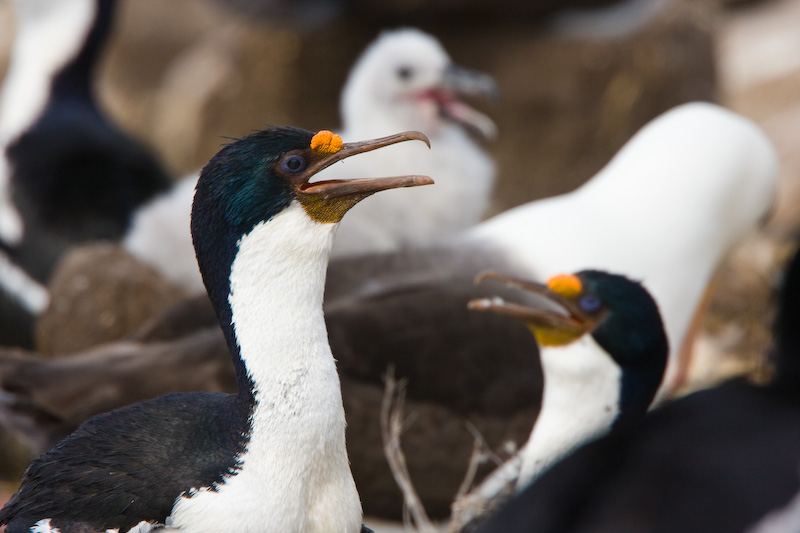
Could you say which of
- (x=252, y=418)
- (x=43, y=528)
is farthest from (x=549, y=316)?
(x=43, y=528)

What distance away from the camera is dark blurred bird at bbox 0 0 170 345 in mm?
5234

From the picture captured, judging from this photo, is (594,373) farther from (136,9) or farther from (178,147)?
A: (136,9)

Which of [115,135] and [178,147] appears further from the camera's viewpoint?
[178,147]

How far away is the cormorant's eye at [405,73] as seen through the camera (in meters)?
4.98

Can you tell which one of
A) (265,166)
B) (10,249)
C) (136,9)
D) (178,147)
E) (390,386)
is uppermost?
(136,9)

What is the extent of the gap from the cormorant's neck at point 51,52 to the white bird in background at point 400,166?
41.6 inches

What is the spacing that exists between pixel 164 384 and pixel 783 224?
5728 mm

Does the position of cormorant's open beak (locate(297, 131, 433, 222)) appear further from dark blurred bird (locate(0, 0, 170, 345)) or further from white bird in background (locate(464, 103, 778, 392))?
dark blurred bird (locate(0, 0, 170, 345))

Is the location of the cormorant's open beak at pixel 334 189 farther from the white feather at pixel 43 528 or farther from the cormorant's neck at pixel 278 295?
the white feather at pixel 43 528

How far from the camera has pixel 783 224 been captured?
7969 millimetres

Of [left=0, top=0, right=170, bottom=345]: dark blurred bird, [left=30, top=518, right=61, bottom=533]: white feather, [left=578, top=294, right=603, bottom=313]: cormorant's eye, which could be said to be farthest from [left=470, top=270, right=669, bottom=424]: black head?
[left=0, top=0, right=170, bottom=345]: dark blurred bird

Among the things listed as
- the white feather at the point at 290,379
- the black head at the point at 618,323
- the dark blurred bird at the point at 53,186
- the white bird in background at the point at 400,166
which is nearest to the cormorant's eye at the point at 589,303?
the black head at the point at 618,323

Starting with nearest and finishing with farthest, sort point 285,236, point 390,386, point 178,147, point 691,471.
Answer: point 691,471 < point 285,236 < point 390,386 < point 178,147

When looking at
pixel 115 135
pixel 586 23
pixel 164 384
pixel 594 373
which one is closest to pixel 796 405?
pixel 594 373
